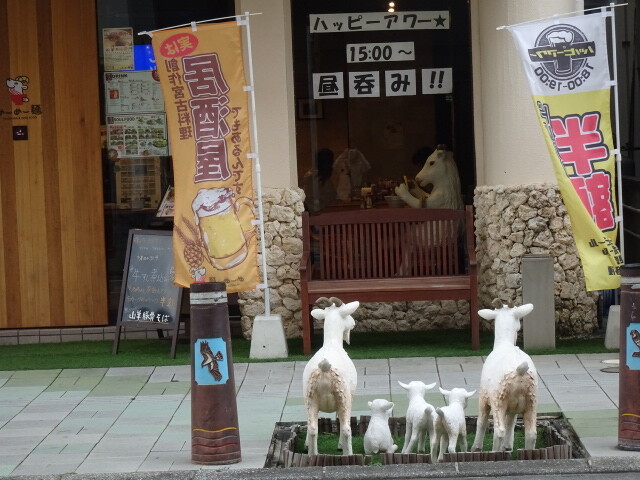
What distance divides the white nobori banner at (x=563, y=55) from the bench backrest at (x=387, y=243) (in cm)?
195

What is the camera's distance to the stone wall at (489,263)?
431 inches

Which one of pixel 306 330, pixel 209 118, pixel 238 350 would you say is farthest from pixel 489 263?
pixel 209 118

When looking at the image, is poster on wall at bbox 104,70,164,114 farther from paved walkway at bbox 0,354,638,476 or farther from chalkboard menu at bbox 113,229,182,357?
paved walkway at bbox 0,354,638,476

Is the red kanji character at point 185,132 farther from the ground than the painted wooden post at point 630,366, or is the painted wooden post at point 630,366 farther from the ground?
the red kanji character at point 185,132

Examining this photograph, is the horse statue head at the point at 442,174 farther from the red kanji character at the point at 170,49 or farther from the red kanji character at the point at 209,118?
the red kanji character at the point at 170,49

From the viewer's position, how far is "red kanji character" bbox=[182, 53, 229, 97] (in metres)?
10.5

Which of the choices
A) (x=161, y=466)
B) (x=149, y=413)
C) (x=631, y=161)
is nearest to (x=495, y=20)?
(x=631, y=161)

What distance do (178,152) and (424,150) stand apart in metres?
2.73

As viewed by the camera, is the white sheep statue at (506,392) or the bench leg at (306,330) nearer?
the white sheep statue at (506,392)

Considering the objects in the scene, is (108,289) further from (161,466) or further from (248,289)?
(161,466)

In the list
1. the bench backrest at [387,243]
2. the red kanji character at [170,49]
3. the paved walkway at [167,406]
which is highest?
the red kanji character at [170,49]

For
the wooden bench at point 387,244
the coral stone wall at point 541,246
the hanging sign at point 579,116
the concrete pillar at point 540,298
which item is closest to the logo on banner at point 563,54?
the hanging sign at point 579,116

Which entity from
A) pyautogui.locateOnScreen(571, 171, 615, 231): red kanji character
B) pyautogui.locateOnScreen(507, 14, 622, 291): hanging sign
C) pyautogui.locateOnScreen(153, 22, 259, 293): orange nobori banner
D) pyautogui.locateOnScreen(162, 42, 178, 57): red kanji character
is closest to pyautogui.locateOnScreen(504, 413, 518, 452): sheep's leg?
pyautogui.locateOnScreen(507, 14, 622, 291): hanging sign

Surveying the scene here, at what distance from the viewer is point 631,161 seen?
12.0 metres
